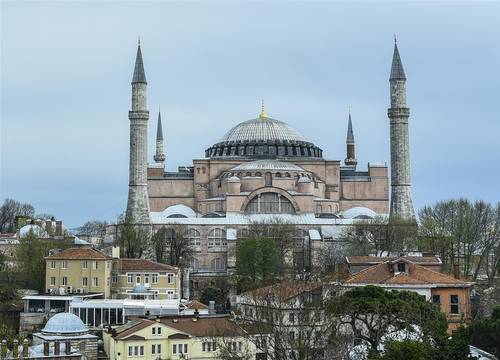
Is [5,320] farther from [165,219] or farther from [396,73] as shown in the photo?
[396,73]

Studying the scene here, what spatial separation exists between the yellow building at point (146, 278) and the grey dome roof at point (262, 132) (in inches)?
1140

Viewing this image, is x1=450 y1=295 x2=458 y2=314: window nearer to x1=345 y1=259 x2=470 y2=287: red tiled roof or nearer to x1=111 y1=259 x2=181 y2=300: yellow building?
x1=345 y1=259 x2=470 y2=287: red tiled roof

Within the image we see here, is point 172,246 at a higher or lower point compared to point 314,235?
lower

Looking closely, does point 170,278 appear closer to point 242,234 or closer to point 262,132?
point 242,234

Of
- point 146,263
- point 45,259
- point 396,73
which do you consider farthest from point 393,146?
point 45,259

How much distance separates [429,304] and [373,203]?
4282 cm

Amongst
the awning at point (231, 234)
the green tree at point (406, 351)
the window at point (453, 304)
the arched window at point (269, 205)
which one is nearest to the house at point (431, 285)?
the window at point (453, 304)

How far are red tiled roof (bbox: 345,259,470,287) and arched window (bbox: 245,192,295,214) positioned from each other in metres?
31.6

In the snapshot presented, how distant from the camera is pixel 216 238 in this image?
6341 centimetres

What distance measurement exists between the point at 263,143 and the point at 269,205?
8314mm

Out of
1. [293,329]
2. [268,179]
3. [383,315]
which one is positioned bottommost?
[293,329]

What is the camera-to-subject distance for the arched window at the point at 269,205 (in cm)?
6675

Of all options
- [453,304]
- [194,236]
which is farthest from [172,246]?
[453,304]

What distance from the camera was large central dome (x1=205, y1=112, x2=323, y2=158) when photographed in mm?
74062
